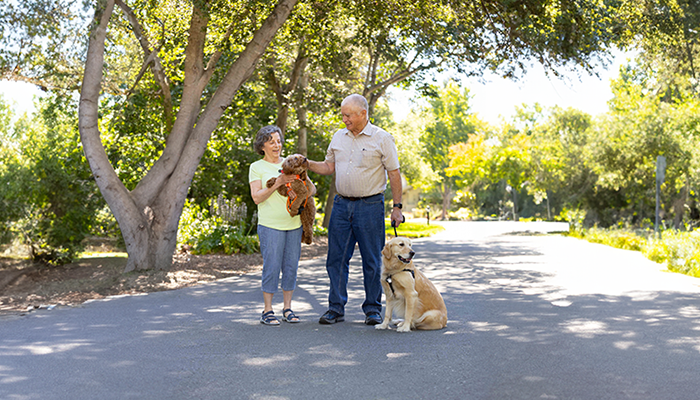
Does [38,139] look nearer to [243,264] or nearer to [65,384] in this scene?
[243,264]

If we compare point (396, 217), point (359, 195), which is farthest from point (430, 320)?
point (359, 195)

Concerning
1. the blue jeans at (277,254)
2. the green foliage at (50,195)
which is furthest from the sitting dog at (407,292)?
the green foliage at (50,195)

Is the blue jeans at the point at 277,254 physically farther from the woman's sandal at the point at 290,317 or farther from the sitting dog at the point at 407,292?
the sitting dog at the point at 407,292

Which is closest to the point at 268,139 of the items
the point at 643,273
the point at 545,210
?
the point at 643,273

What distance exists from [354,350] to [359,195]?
168 cm

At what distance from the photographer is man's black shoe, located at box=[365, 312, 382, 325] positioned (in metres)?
6.57

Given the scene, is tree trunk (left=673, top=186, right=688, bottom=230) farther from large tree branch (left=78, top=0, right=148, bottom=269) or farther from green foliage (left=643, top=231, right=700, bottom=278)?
large tree branch (left=78, top=0, right=148, bottom=269)

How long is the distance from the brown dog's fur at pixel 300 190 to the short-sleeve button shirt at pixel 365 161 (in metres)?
0.35

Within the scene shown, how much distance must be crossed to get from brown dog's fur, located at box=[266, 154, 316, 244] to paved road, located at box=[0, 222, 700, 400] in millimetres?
1045

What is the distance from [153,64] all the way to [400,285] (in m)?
11.4

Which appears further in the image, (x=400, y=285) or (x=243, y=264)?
(x=243, y=264)

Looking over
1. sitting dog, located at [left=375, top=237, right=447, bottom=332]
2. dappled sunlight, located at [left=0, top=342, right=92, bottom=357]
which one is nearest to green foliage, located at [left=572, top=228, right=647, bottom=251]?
sitting dog, located at [left=375, top=237, right=447, bottom=332]

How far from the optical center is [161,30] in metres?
14.3

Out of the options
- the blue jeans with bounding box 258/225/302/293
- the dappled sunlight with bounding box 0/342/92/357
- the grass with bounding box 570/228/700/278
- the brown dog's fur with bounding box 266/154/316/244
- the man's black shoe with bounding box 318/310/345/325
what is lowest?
the dappled sunlight with bounding box 0/342/92/357
